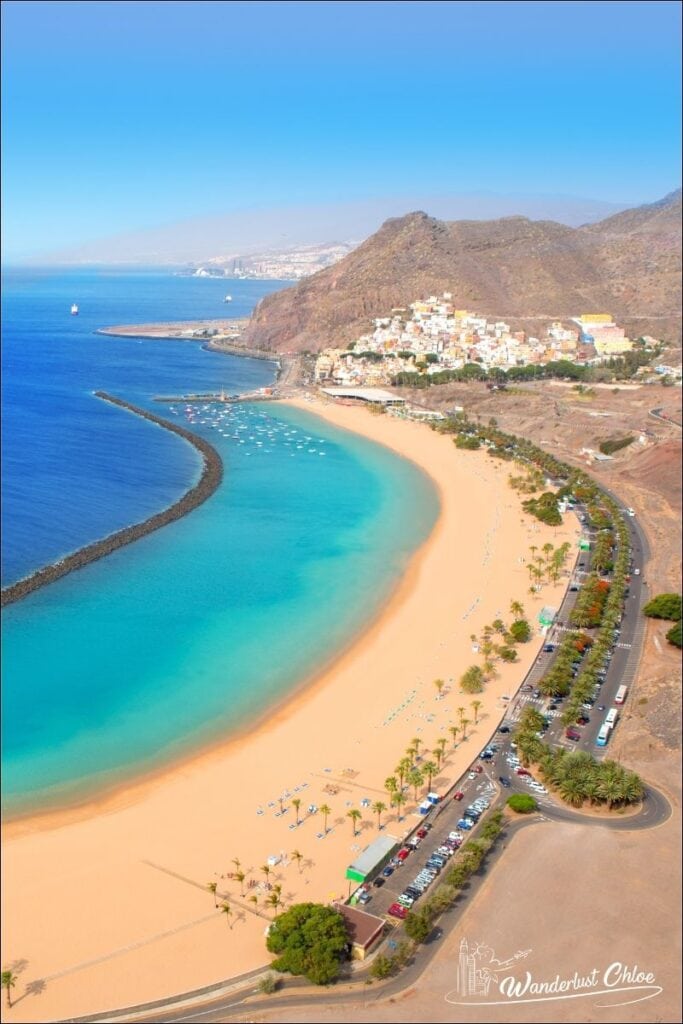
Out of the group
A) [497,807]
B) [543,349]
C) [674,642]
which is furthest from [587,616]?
[543,349]

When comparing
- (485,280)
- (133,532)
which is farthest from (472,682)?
(485,280)

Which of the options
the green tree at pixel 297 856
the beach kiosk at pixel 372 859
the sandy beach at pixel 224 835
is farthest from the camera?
the green tree at pixel 297 856

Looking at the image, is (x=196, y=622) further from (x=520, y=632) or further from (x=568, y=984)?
(x=568, y=984)

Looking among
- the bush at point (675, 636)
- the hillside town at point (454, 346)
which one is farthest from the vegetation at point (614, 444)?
the bush at point (675, 636)

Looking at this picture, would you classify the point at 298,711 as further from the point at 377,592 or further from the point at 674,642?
the point at 674,642

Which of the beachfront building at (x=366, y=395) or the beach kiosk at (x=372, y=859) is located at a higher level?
the beachfront building at (x=366, y=395)

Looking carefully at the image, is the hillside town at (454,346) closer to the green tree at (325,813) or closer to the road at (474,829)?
the road at (474,829)
